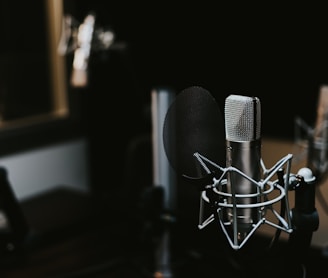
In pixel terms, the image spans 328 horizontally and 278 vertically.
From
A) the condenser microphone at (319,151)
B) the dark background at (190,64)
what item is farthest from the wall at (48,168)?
the condenser microphone at (319,151)

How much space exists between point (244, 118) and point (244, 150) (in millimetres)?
56

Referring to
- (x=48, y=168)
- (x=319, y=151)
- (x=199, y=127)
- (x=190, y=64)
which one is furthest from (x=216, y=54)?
(x=199, y=127)

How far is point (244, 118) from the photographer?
92 centimetres

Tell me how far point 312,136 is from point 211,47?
1.50 meters

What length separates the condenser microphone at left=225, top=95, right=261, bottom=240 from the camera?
93cm

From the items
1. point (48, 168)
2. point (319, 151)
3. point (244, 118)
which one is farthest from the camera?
point (48, 168)

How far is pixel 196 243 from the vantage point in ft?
8.32

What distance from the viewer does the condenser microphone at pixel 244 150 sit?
93 centimetres

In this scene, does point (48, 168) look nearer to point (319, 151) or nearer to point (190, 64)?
point (190, 64)

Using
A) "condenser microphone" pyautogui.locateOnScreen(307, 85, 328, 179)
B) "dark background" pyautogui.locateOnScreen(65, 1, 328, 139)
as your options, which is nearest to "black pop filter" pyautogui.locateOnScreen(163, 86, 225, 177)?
"condenser microphone" pyautogui.locateOnScreen(307, 85, 328, 179)

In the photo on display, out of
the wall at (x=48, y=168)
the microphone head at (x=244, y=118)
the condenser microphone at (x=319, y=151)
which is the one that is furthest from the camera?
the wall at (x=48, y=168)

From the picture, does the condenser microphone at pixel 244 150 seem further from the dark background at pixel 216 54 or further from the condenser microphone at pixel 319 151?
the dark background at pixel 216 54

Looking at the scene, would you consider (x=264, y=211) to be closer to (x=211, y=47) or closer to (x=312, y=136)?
(x=312, y=136)

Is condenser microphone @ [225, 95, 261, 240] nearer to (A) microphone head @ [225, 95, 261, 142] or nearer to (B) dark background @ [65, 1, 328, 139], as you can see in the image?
(A) microphone head @ [225, 95, 261, 142]
